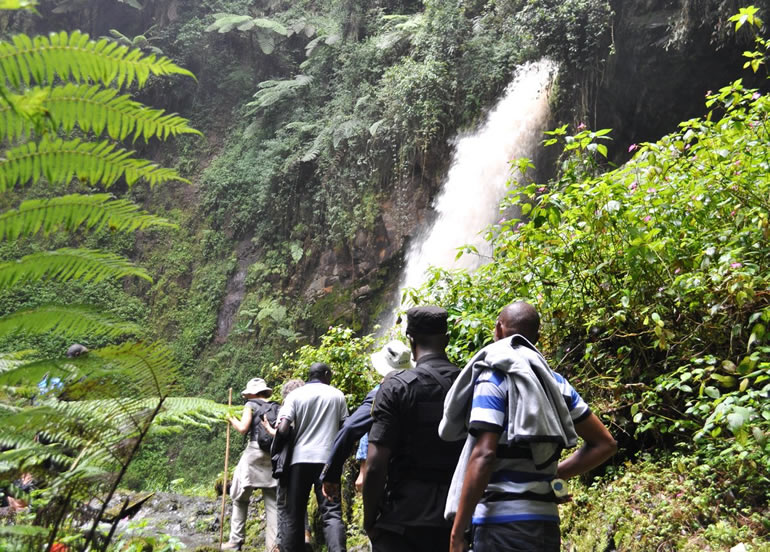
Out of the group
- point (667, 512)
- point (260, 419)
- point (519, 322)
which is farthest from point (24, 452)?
point (260, 419)

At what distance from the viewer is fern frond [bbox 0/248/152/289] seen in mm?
1196

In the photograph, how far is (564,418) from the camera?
2180 millimetres

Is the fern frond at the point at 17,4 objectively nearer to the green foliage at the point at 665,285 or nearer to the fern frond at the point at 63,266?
the fern frond at the point at 63,266

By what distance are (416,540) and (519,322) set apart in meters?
1.02

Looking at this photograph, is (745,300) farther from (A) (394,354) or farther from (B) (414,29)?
(B) (414,29)

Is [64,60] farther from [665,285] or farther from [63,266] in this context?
[665,285]

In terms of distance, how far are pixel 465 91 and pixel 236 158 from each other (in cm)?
973

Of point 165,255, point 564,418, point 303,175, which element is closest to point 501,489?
point 564,418

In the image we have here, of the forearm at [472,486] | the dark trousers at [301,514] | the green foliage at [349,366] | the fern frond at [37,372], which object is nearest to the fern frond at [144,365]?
the fern frond at [37,372]

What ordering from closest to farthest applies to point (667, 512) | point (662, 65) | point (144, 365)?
point (144, 365) → point (667, 512) → point (662, 65)

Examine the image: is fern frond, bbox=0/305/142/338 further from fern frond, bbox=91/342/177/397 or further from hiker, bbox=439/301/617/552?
hiker, bbox=439/301/617/552

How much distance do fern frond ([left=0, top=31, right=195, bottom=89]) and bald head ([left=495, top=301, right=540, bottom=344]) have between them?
1593 millimetres

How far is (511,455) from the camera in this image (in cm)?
213

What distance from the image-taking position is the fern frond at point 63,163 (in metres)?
1.25
